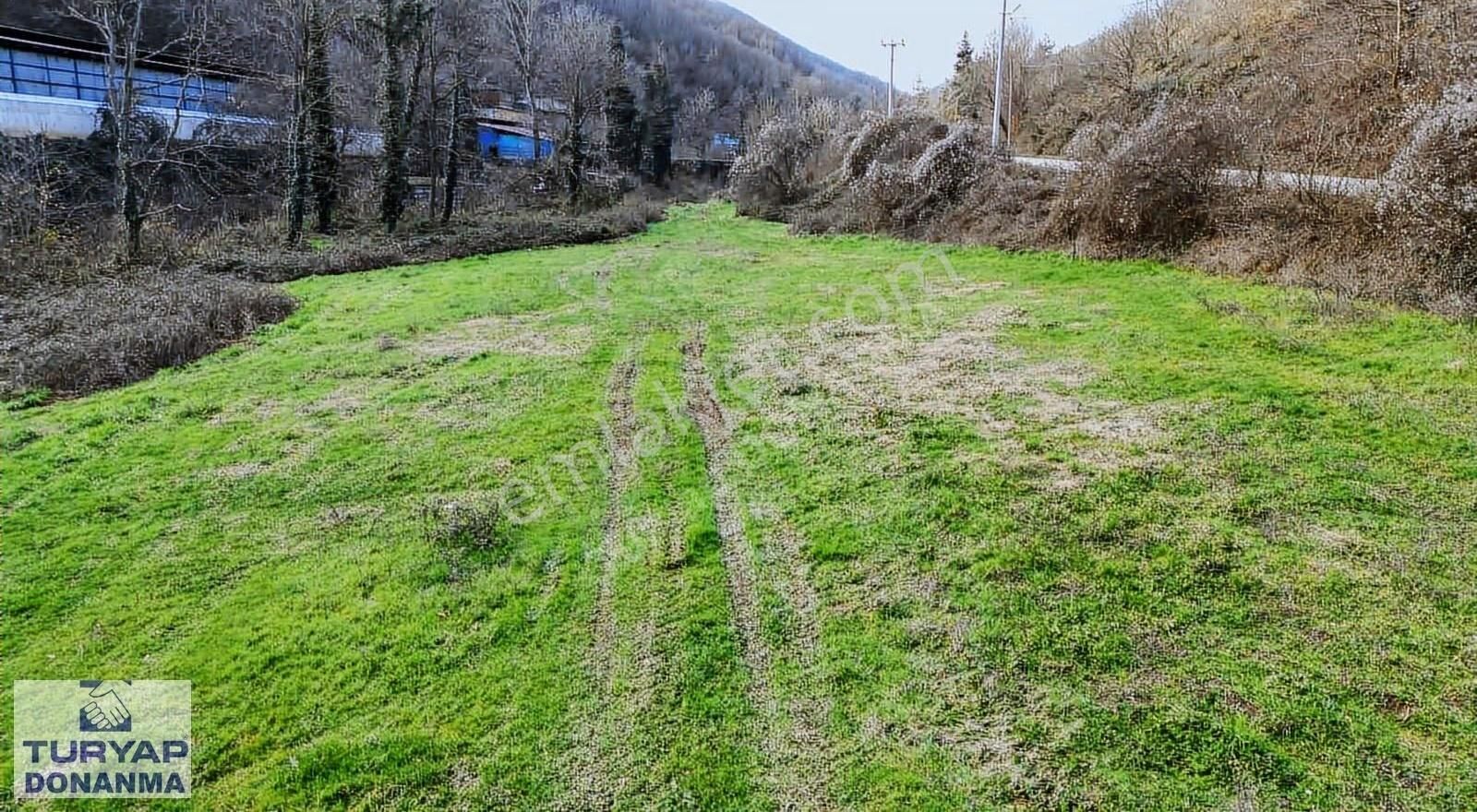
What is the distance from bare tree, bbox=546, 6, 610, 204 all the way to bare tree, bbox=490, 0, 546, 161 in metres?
0.62

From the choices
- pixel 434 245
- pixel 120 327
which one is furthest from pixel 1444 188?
pixel 434 245

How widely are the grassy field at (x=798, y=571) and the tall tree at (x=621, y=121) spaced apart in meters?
36.5

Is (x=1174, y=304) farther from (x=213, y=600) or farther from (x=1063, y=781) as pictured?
(x=213, y=600)

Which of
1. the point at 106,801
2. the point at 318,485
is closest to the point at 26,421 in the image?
the point at 318,485

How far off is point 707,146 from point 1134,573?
66902 mm

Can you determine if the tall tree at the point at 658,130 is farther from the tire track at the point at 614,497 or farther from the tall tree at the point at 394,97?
the tire track at the point at 614,497

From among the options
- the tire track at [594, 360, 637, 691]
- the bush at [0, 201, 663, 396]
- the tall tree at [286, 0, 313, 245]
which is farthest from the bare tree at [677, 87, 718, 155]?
the tire track at [594, 360, 637, 691]

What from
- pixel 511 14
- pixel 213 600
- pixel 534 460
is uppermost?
pixel 511 14

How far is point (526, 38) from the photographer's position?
32.0 meters

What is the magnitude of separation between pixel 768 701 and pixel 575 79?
32.3 meters

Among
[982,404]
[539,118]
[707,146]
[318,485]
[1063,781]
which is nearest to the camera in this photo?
[1063,781]

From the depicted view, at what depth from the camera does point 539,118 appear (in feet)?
118

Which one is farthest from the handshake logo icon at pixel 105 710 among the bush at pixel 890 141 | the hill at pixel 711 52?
the hill at pixel 711 52

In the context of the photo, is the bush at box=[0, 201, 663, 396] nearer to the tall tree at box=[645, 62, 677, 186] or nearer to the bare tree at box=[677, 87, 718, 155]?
the tall tree at box=[645, 62, 677, 186]
